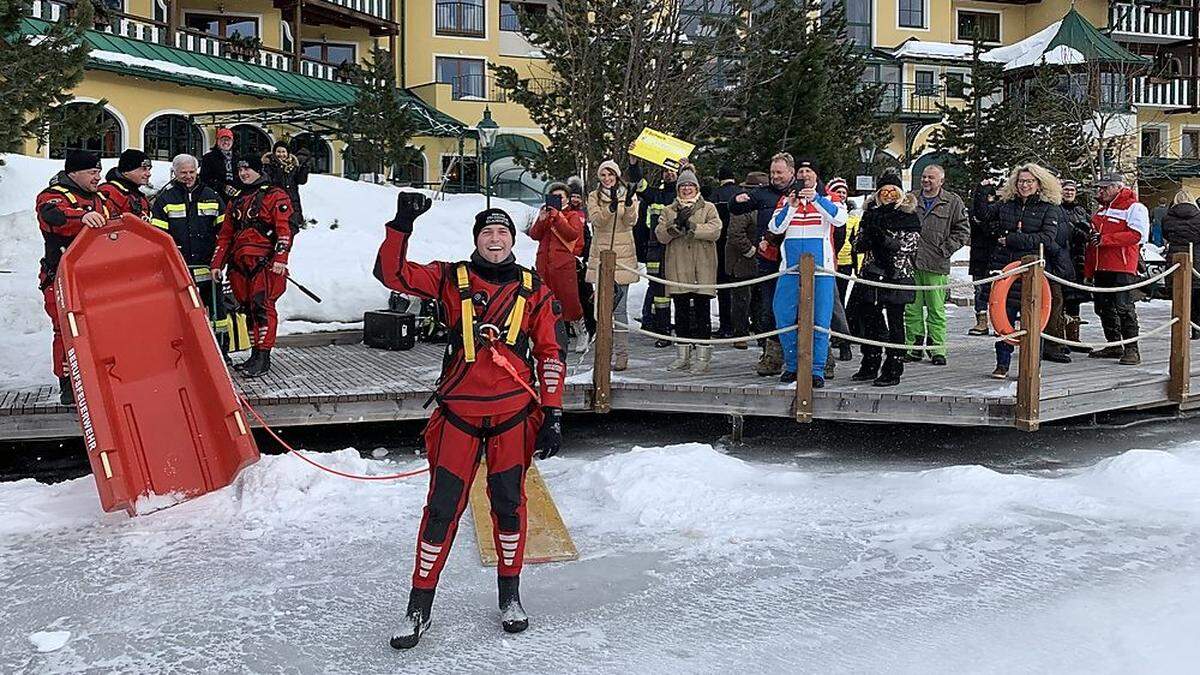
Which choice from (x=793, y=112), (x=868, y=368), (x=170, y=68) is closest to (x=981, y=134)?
(x=793, y=112)

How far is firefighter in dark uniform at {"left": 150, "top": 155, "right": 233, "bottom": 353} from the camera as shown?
8.00 m

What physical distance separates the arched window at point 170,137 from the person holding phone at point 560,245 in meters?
19.0

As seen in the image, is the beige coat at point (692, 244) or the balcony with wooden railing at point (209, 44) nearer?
the beige coat at point (692, 244)

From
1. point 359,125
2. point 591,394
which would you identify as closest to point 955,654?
point 591,394

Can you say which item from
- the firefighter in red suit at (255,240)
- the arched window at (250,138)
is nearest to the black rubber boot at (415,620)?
the firefighter in red suit at (255,240)

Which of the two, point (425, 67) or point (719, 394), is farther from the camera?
point (425, 67)

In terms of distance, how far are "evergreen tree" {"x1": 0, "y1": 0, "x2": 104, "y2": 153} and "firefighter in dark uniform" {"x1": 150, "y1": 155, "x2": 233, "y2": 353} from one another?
3087 millimetres

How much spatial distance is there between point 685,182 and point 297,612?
4.73m

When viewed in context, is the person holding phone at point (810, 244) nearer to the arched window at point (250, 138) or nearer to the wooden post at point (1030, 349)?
the wooden post at point (1030, 349)

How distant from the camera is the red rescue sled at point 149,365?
6234 millimetres

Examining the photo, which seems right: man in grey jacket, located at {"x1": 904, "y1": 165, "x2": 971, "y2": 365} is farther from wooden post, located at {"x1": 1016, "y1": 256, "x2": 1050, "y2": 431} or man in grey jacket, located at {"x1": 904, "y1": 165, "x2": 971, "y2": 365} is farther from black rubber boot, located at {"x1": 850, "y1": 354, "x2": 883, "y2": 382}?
wooden post, located at {"x1": 1016, "y1": 256, "x2": 1050, "y2": 431}

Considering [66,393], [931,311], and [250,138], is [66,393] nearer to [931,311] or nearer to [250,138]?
[931,311]

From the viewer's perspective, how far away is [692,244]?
867 cm

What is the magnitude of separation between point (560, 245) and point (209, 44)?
23120mm
